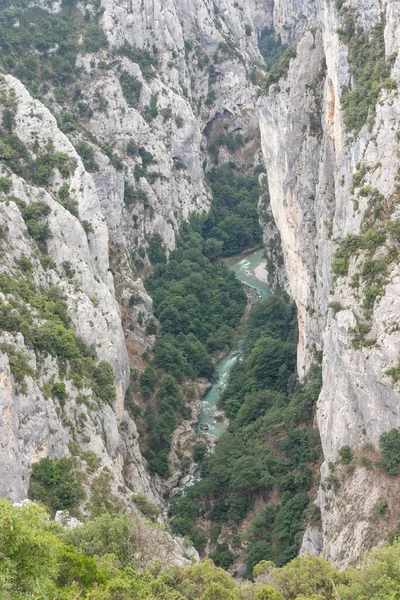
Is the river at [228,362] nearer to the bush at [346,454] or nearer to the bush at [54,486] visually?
the bush at [54,486]

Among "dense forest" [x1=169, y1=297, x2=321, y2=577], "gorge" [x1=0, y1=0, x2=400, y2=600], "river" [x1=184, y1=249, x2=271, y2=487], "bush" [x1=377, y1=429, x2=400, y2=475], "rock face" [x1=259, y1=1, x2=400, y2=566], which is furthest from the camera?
"river" [x1=184, y1=249, x2=271, y2=487]

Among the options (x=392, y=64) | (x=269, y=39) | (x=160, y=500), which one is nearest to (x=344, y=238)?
(x=392, y=64)

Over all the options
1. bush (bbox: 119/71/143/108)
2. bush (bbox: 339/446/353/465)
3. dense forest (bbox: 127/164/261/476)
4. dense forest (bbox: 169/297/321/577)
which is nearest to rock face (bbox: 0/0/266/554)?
bush (bbox: 119/71/143/108)

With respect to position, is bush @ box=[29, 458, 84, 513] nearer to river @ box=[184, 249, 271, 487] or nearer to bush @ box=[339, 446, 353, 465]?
bush @ box=[339, 446, 353, 465]

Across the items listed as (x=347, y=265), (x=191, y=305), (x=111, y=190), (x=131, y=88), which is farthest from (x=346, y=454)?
(x=131, y=88)

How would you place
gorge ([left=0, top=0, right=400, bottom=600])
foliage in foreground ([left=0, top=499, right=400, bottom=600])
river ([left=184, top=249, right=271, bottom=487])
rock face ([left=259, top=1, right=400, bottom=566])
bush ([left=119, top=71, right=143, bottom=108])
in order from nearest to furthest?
1. foliage in foreground ([left=0, top=499, right=400, bottom=600])
2. rock face ([left=259, top=1, right=400, bottom=566])
3. gorge ([left=0, top=0, right=400, bottom=600])
4. river ([left=184, top=249, right=271, bottom=487])
5. bush ([left=119, top=71, right=143, bottom=108])

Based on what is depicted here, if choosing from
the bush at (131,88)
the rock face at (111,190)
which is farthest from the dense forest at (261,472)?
the bush at (131,88)
